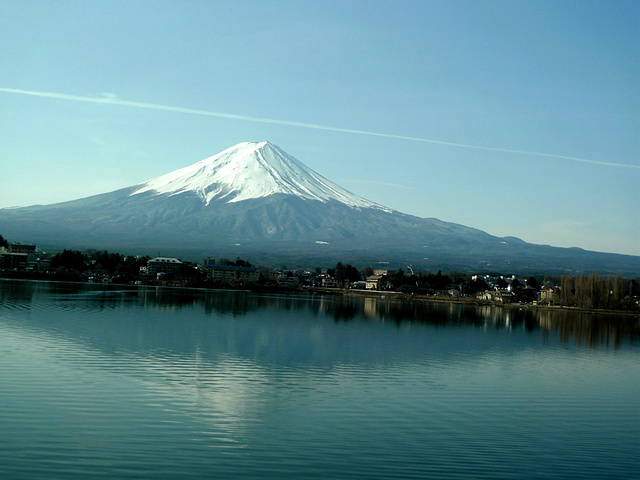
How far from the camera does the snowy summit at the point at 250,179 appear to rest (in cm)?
12762

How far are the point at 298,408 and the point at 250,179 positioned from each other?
12534 centimetres

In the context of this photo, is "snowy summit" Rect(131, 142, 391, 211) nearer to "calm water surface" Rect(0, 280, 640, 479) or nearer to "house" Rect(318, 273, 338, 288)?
"house" Rect(318, 273, 338, 288)

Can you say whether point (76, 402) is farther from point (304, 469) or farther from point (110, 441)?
point (304, 469)

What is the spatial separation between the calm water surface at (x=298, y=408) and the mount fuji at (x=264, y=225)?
2989 inches

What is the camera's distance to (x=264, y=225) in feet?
398

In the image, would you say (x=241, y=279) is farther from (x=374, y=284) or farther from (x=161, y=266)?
(x=374, y=284)

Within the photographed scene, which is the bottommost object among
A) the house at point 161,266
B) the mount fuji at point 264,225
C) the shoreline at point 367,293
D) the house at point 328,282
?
the shoreline at point 367,293

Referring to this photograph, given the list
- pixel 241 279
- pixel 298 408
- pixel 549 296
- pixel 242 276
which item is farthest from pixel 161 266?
pixel 298 408

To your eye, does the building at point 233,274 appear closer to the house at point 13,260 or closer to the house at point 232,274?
the house at point 232,274

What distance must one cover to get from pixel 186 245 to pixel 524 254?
244 feet

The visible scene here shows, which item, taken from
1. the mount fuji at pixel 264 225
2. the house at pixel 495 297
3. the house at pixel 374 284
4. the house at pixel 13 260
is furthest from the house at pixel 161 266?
the mount fuji at pixel 264 225

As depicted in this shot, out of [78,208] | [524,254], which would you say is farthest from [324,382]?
[524,254]

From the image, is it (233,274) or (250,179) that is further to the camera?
(250,179)

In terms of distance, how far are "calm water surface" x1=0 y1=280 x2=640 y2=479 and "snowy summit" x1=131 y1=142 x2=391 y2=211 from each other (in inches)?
4418
